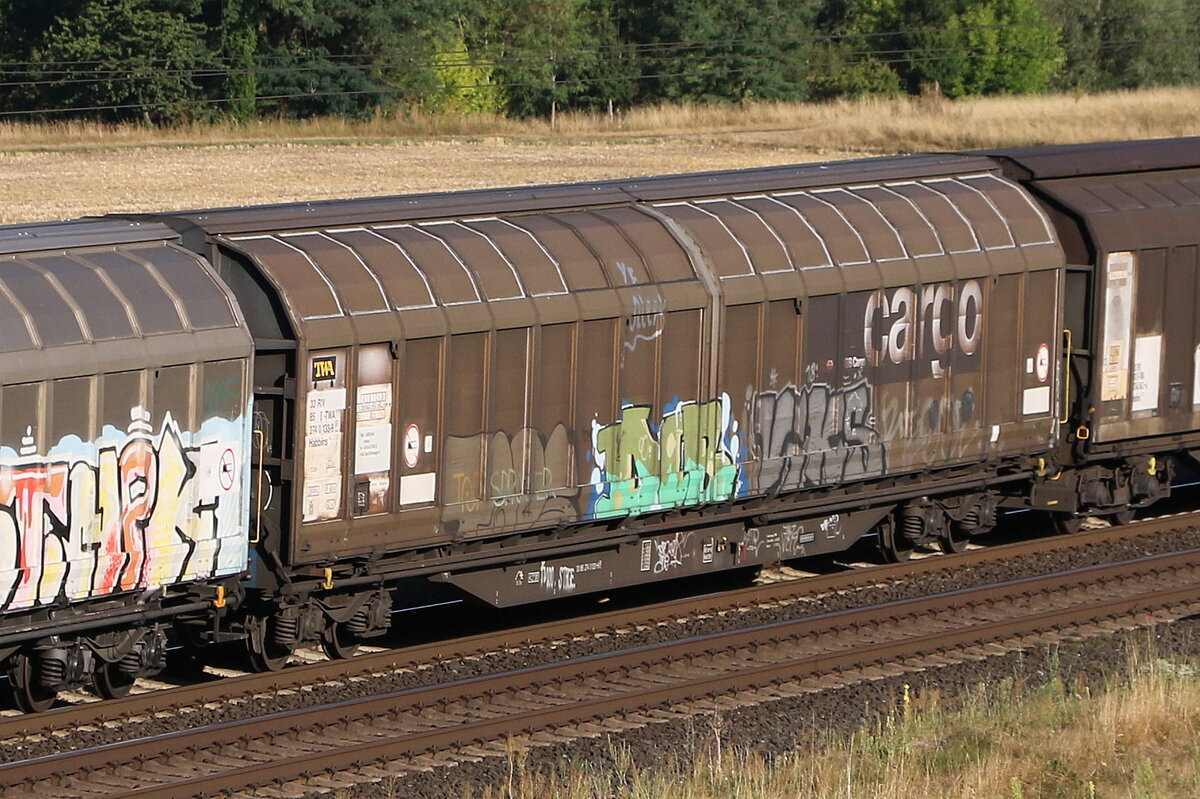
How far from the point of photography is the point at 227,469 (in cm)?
1384

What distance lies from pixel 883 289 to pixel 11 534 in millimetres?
8970

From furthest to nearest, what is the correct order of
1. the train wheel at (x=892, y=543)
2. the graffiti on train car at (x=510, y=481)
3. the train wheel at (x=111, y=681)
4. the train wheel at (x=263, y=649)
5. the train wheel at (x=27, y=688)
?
the train wheel at (x=892, y=543), the graffiti on train car at (x=510, y=481), the train wheel at (x=263, y=649), the train wheel at (x=111, y=681), the train wheel at (x=27, y=688)

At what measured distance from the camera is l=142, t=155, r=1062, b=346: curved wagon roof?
47.6 ft

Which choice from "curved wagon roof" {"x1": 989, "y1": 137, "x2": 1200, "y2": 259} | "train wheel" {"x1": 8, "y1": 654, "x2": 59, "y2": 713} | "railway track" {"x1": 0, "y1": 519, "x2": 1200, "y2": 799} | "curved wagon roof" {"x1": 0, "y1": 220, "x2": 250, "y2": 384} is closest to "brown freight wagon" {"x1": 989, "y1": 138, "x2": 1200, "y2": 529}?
"curved wagon roof" {"x1": 989, "y1": 137, "x2": 1200, "y2": 259}

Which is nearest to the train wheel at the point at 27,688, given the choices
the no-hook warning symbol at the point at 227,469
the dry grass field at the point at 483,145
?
the no-hook warning symbol at the point at 227,469

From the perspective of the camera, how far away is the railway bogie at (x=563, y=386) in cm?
1334

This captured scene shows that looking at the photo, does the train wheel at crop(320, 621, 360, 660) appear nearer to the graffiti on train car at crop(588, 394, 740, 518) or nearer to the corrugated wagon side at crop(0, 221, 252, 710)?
the corrugated wagon side at crop(0, 221, 252, 710)

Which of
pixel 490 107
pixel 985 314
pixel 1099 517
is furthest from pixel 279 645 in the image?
pixel 490 107

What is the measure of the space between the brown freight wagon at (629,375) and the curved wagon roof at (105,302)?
45cm

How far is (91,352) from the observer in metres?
12.9

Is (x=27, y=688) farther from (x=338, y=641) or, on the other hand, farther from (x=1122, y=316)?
(x=1122, y=316)

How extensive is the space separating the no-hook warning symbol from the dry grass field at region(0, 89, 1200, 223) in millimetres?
28141

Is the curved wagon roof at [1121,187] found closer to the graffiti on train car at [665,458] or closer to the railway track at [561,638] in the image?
the railway track at [561,638]

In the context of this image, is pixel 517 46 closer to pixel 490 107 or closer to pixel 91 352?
pixel 490 107
